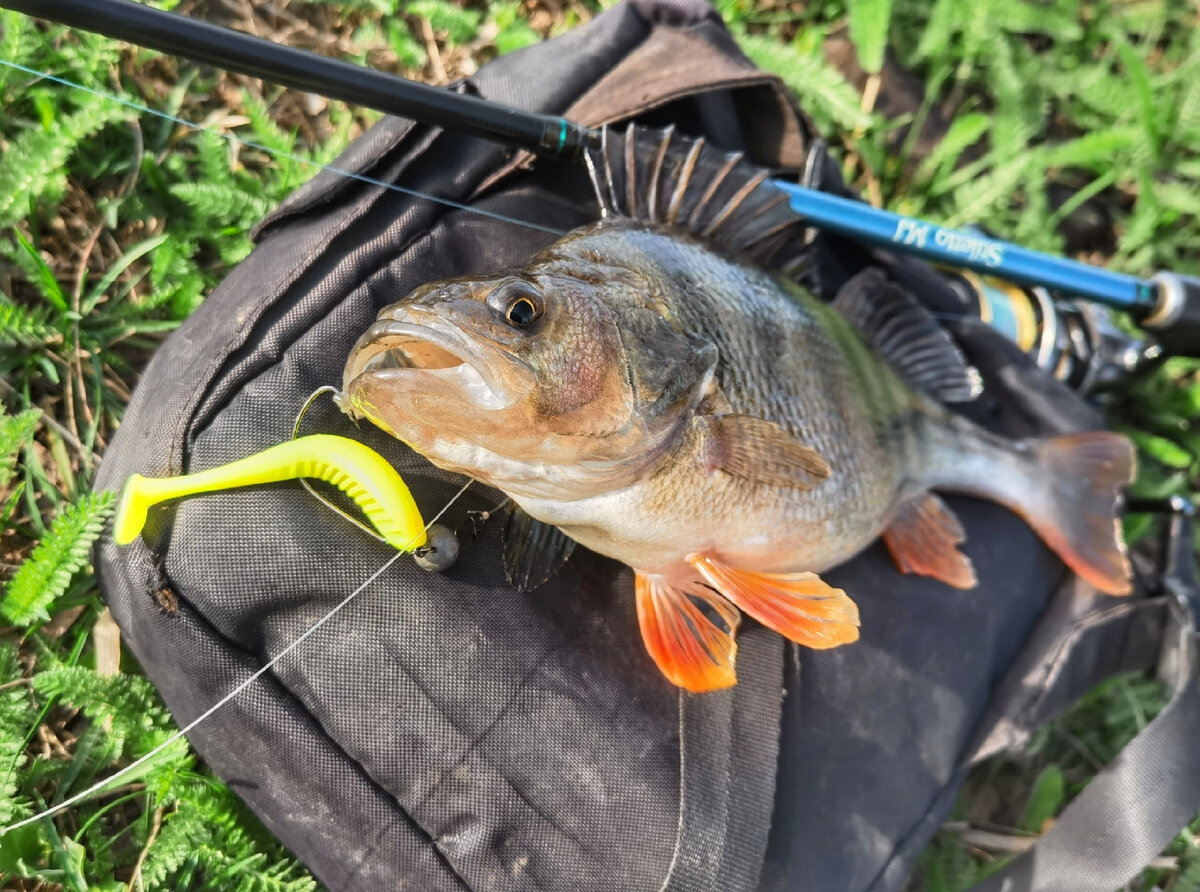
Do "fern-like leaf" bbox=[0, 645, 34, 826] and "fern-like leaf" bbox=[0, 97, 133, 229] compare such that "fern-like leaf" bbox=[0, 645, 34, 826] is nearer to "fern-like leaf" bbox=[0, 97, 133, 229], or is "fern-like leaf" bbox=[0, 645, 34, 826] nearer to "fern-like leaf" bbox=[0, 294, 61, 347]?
"fern-like leaf" bbox=[0, 294, 61, 347]

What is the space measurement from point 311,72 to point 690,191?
945 millimetres

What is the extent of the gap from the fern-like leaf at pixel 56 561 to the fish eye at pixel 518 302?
1.08 metres

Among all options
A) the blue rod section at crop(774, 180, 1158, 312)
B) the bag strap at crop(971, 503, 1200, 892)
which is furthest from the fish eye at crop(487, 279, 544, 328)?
the bag strap at crop(971, 503, 1200, 892)

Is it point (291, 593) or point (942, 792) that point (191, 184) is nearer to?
point (291, 593)

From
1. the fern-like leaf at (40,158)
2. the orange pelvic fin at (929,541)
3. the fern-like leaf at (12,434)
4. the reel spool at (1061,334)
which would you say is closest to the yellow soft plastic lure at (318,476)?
the fern-like leaf at (12,434)

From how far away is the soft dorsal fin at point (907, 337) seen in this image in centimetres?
250

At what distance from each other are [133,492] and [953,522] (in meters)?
2.22

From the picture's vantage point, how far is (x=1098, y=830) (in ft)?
7.69

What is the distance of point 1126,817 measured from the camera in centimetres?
233

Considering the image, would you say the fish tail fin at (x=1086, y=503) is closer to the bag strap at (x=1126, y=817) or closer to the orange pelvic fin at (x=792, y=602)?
the bag strap at (x=1126, y=817)

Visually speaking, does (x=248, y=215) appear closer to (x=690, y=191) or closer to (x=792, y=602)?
(x=690, y=191)

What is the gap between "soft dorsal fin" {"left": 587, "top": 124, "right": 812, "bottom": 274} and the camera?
2.00 m

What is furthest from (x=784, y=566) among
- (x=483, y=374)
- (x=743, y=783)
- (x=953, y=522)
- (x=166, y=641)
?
(x=166, y=641)

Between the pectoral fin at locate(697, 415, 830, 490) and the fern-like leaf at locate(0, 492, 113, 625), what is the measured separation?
4.52 ft
